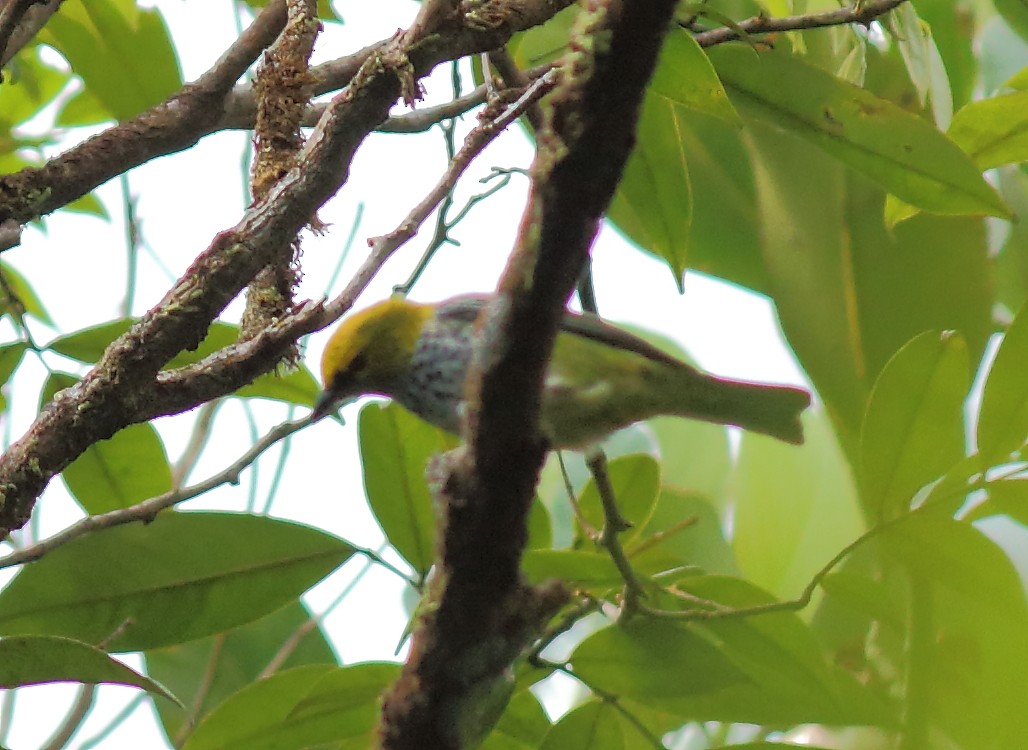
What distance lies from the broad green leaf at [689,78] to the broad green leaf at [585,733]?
658 millimetres

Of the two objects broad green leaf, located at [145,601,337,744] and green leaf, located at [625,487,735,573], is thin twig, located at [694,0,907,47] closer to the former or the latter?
green leaf, located at [625,487,735,573]

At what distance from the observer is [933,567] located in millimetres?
1194

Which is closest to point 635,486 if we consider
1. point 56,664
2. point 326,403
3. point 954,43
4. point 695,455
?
point 326,403

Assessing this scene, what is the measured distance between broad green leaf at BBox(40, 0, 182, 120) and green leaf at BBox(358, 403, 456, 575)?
0.57 metres

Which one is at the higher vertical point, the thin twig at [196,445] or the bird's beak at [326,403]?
the thin twig at [196,445]

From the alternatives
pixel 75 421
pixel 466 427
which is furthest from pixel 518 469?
pixel 75 421

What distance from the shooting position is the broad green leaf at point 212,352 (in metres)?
1.29

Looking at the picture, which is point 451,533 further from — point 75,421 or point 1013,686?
point 1013,686

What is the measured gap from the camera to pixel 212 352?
1341 mm

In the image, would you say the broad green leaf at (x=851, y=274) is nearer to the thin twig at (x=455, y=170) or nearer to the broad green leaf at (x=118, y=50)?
the thin twig at (x=455, y=170)

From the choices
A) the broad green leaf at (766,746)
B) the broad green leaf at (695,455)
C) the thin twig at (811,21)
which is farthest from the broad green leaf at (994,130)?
the broad green leaf at (695,455)

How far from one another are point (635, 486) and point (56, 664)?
76cm

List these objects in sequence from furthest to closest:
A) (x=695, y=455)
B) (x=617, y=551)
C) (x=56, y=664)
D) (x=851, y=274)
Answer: (x=695, y=455) → (x=851, y=274) → (x=617, y=551) → (x=56, y=664)

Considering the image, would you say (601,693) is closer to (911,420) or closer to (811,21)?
(911,420)
